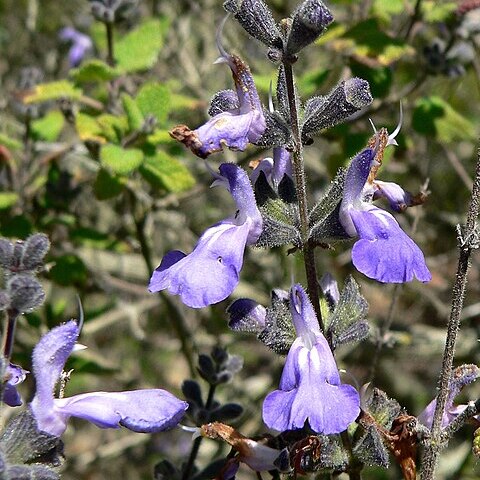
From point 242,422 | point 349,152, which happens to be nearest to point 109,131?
point 349,152

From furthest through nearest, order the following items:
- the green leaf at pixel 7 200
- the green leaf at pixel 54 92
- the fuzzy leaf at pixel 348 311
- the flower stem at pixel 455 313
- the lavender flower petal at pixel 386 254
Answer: the green leaf at pixel 7 200 → the green leaf at pixel 54 92 → the fuzzy leaf at pixel 348 311 → the flower stem at pixel 455 313 → the lavender flower petal at pixel 386 254

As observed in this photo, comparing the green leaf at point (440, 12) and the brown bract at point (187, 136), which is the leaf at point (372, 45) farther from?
the brown bract at point (187, 136)

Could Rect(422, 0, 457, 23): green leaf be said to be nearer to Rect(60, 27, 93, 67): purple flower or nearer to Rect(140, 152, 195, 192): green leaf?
Rect(140, 152, 195, 192): green leaf

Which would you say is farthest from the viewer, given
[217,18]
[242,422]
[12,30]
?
[12,30]

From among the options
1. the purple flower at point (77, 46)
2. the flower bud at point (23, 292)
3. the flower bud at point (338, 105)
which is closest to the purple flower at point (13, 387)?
the flower bud at point (23, 292)

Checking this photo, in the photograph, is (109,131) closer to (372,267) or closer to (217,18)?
(372,267)

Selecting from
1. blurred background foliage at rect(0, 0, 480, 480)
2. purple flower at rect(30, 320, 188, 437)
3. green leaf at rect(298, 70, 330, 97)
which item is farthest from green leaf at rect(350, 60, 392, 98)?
Answer: purple flower at rect(30, 320, 188, 437)
